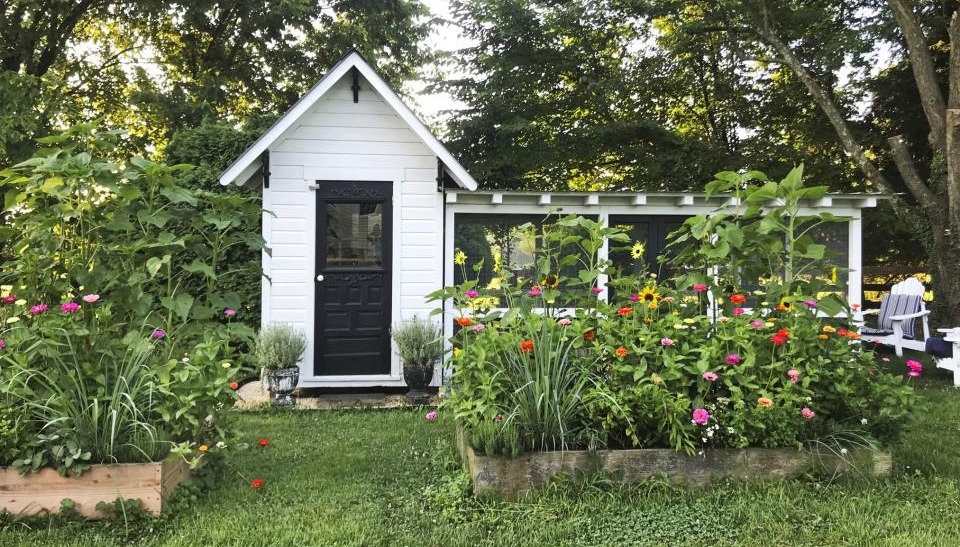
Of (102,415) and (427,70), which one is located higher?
(427,70)

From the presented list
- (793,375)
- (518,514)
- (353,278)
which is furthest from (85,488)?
(353,278)

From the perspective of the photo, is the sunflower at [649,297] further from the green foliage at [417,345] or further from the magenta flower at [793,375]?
the green foliage at [417,345]

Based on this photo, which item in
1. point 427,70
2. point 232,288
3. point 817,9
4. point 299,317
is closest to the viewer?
point 299,317

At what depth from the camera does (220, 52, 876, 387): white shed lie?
5945mm

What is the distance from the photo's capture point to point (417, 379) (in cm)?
567

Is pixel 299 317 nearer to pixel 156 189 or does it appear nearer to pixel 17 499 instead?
pixel 156 189

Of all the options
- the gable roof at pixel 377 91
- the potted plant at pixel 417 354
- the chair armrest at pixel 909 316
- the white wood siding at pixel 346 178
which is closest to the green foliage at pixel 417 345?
the potted plant at pixel 417 354

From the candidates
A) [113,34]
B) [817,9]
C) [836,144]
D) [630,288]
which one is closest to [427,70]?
[113,34]

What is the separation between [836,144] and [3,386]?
536 inches

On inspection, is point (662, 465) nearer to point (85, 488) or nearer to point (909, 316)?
point (85, 488)

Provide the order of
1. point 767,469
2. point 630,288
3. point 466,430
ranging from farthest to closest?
point 630,288, point 466,430, point 767,469

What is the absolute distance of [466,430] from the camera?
3.26 metres

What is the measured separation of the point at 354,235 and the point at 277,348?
1368 millimetres

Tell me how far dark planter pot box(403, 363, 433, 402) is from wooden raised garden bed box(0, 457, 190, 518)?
3023 mm
